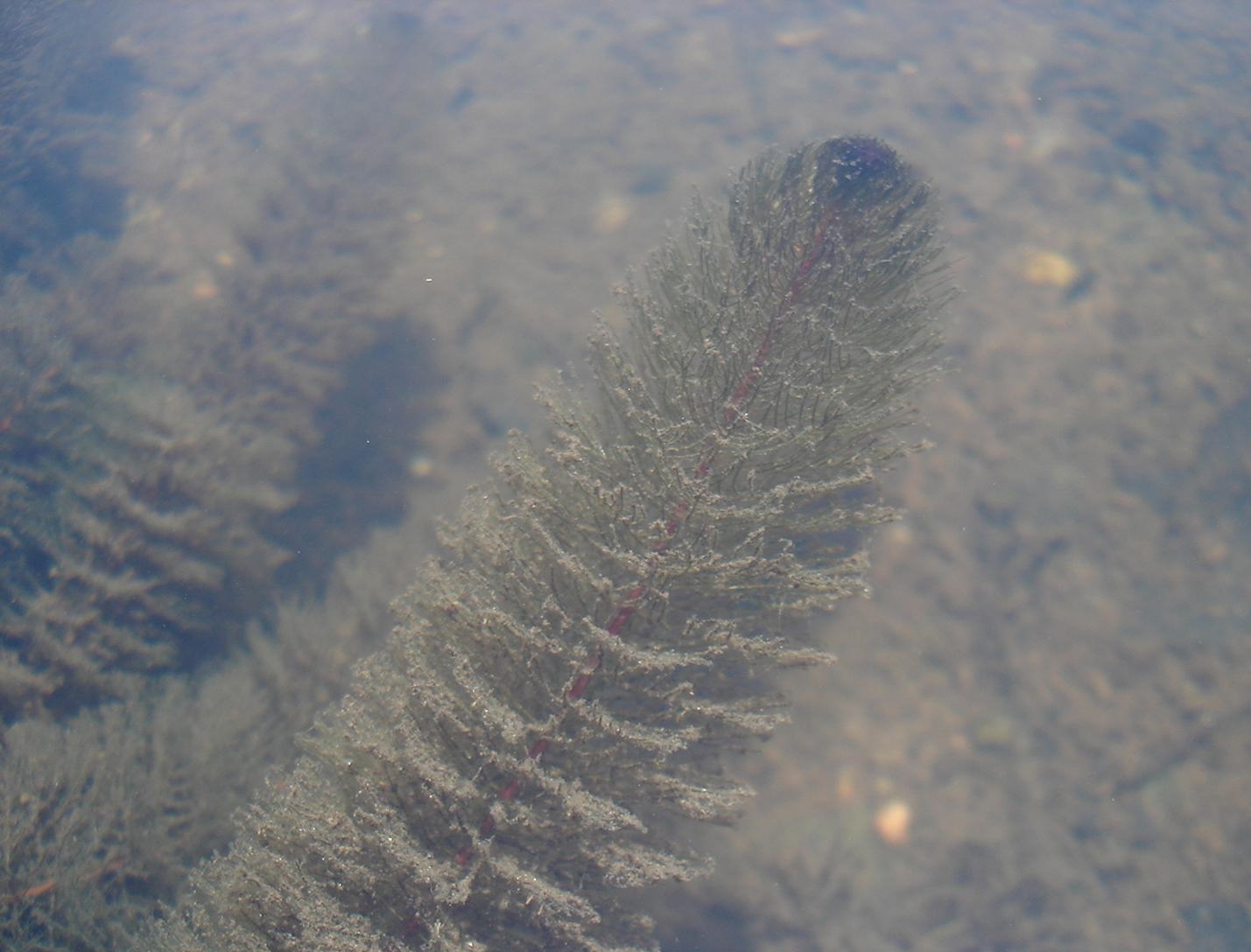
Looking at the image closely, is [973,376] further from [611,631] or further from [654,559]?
[611,631]

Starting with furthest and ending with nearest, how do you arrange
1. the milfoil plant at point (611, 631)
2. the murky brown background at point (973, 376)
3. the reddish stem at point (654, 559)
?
the murky brown background at point (973, 376), the reddish stem at point (654, 559), the milfoil plant at point (611, 631)

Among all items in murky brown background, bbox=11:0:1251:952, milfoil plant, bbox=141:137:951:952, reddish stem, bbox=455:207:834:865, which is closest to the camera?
milfoil plant, bbox=141:137:951:952

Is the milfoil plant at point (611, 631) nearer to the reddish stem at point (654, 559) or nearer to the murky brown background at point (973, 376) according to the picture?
the reddish stem at point (654, 559)

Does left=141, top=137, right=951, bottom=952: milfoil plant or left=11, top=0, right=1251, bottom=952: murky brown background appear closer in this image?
left=141, top=137, right=951, bottom=952: milfoil plant

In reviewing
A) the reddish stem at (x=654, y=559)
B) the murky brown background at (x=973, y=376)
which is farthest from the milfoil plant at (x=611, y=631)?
the murky brown background at (x=973, y=376)

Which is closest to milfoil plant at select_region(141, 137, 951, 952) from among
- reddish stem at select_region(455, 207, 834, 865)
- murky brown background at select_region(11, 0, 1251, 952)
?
reddish stem at select_region(455, 207, 834, 865)

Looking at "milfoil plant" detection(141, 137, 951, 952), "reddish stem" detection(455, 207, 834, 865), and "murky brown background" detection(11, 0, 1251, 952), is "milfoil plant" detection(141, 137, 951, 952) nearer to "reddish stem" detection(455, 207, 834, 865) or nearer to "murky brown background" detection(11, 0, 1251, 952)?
"reddish stem" detection(455, 207, 834, 865)

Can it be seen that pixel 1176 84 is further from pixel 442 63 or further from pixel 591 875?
pixel 591 875

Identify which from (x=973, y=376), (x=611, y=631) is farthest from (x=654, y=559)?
(x=973, y=376)

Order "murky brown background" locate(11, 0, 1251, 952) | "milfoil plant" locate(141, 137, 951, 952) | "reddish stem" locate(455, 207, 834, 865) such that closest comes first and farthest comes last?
"milfoil plant" locate(141, 137, 951, 952) → "reddish stem" locate(455, 207, 834, 865) → "murky brown background" locate(11, 0, 1251, 952)
